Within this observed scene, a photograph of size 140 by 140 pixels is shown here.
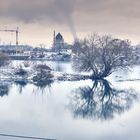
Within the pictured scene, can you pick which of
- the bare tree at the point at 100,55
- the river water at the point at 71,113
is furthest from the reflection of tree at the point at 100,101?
the bare tree at the point at 100,55

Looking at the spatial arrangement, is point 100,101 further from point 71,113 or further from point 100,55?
point 100,55

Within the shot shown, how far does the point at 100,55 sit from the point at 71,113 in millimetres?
10754

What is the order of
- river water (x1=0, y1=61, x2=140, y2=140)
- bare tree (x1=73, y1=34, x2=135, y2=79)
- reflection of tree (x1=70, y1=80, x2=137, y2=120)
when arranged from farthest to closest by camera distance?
bare tree (x1=73, y1=34, x2=135, y2=79) → reflection of tree (x1=70, y1=80, x2=137, y2=120) → river water (x1=0, y1=61, x2=140, y2=140)

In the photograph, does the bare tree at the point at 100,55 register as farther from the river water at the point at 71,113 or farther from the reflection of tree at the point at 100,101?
the river water at the point at 71,113

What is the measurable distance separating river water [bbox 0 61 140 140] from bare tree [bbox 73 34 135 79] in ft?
17.3

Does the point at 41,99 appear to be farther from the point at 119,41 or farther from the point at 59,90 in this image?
the point at 119,41

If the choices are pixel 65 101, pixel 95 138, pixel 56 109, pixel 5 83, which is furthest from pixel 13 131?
pixel 5 83

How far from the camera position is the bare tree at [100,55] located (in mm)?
19562

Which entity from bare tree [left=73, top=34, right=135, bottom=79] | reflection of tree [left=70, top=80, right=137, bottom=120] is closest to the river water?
reflection of tree [left=70, top=80, right=137, bottom=120]

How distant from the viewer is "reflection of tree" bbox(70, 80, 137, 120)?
9562 mm

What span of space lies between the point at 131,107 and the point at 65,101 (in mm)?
1951

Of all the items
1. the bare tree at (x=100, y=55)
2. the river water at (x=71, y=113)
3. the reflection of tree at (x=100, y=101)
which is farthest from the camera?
the bare tree at (x=100, y=55)

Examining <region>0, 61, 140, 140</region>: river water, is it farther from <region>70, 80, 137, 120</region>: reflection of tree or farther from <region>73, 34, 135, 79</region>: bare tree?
<region>73, 34, 135, 79</region>: bare tree

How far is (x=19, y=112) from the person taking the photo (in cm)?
941
